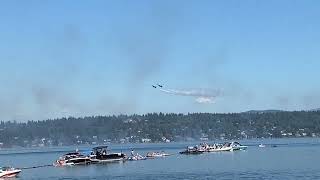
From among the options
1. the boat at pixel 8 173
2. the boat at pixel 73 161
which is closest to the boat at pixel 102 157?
the boat at pixel 73 161

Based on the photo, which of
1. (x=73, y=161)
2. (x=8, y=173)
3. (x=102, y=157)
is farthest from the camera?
(x=102, y=157)

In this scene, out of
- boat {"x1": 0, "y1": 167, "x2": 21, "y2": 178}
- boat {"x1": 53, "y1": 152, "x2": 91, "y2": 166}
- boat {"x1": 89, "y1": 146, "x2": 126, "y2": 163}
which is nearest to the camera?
boat {"x1": 0, "y1": 167, "x2": 21, "y2": 178}

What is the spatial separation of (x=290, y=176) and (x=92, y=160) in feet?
230

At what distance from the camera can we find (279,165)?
12431 cm

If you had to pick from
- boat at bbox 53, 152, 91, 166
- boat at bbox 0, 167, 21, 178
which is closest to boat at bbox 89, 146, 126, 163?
boat at bbox 53, 152, 91, 166

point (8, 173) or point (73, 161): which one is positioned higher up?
point (73, 161)

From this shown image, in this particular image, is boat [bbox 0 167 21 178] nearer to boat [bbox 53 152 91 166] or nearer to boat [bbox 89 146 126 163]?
boat [bbox 53 152 91 166]

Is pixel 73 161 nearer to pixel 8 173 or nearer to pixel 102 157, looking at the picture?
pixel 102 157

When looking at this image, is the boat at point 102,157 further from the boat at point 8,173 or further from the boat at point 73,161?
the boat at point 8,173

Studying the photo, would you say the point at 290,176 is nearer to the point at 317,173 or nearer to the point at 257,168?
the point at 317,173

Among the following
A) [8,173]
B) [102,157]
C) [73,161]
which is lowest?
[8,173]

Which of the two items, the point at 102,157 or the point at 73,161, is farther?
the point at 102,157

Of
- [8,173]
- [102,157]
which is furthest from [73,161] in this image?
[8,173]

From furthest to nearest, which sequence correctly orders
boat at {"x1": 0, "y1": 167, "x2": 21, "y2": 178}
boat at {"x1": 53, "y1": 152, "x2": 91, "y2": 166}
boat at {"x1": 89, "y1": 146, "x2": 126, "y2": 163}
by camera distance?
boat at {"x1": 89, "y1": 146, "x2": 126, "y2": 163}
boat at {"x1": 53, "y1": 152, "x2": 91, "y2": 166}
boat at {"x1": 0, "y1": 167, "x2": 21, "y2": 178}
